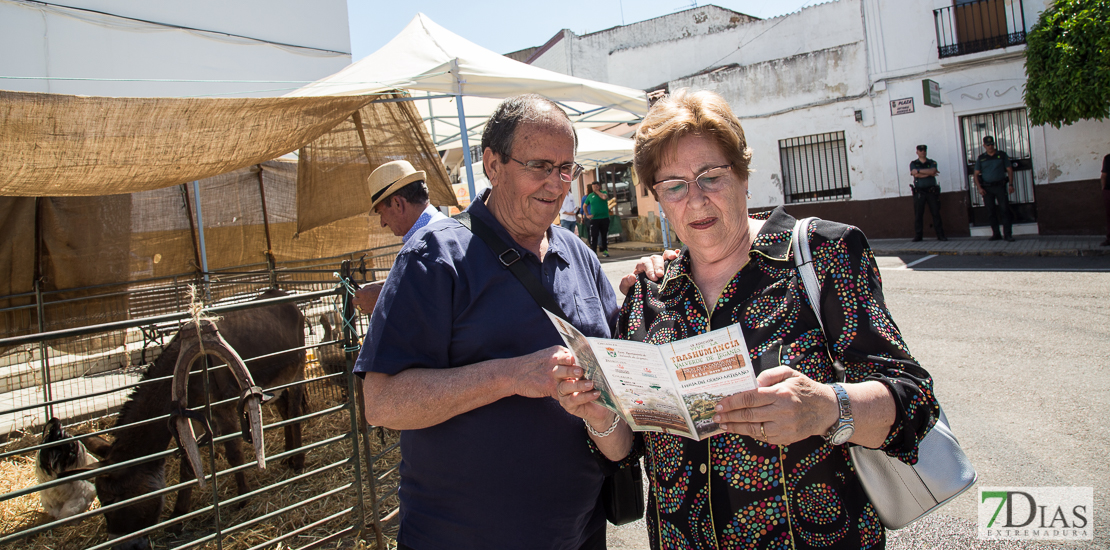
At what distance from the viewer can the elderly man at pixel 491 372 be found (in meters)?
1.70

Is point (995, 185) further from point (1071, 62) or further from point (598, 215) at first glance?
point (598, 215)

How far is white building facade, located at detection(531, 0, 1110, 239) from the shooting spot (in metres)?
13.3

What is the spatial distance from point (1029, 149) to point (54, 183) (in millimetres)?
16846

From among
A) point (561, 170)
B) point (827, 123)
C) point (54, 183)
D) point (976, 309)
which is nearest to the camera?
point (561, 170)

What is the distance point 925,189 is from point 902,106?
264cm

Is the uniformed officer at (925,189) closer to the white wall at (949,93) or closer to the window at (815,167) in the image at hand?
the white wall at (949,93)

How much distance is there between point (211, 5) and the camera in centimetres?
1244

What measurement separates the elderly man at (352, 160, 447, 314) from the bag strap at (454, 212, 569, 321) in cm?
214

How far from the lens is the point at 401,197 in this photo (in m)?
4.16

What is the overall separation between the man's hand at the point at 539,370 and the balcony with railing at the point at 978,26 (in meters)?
16.3

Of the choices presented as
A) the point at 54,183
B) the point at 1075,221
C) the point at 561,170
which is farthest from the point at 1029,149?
the point at 54,183

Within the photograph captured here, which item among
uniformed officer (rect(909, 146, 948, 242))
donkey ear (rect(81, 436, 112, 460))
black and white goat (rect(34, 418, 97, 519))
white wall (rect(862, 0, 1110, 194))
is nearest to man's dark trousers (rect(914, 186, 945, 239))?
uniformed officer (rect(909, 146, 948, 242))

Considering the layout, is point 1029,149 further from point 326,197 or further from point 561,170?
point 561,170

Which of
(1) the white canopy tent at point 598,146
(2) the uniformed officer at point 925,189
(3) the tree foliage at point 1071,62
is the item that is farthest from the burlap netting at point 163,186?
(2) the uniformed officer at point 925,189
